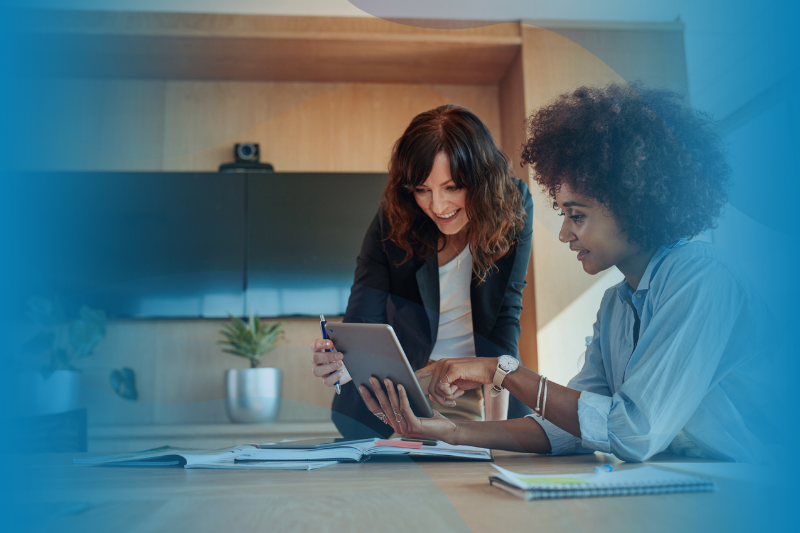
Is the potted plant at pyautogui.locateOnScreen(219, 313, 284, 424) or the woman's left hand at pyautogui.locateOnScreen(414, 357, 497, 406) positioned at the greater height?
the woman's left hand at pyautogui.locateOnScreen(414, 357, 497, 406)

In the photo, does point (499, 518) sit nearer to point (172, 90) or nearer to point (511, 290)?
point (511, 290)

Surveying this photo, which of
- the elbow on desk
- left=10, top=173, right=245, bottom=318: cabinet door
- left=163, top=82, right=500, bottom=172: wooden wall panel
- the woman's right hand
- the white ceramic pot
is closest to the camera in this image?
the elbow on desk

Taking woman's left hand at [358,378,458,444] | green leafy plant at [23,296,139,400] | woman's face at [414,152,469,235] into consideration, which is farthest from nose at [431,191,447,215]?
green leafy plant at [23,296,139,400]

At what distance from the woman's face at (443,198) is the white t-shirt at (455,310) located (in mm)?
115

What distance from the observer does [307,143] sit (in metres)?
3.10

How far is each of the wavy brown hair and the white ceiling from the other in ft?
1.52

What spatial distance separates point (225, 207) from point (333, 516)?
250cm

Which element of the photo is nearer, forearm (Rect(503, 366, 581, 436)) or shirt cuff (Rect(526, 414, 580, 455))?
forearm (Rect(503, 366, 581, 436))

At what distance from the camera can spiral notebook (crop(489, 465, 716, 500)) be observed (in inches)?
20.7

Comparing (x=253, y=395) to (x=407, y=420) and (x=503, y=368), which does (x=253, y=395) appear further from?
(x=503, y=368)

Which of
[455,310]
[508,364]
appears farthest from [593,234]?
[455,310]

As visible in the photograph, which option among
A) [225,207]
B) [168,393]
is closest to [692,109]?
[225,207]

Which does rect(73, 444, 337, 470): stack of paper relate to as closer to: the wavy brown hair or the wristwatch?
the wristwatch

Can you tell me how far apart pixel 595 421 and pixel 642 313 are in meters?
0.21
